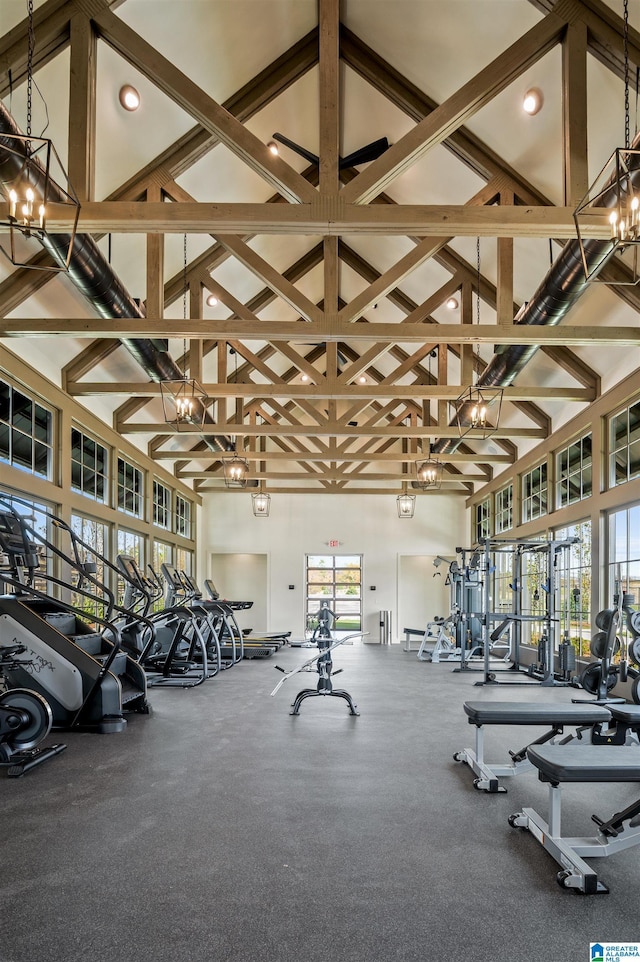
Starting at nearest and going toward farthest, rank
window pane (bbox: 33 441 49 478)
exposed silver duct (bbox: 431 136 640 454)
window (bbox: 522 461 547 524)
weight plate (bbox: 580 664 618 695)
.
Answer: exposed silver duct (bbox: 431 136 640 454), weight plate (bbox: 580 664 618 695), window pane (bbox: 33 441 49 478), window (bbox: 522 461 547 524)

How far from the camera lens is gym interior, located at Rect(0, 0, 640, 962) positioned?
303cm

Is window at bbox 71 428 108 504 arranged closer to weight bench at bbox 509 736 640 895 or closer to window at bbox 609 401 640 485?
window at bbox 609 401 640 485

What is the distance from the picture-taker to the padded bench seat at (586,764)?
313 cm

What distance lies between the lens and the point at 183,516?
17.2 m

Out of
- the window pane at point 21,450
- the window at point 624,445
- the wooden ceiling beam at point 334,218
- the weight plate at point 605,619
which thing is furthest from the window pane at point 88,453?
the window at point 624,445

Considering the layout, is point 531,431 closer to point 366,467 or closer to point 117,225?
point 366,467

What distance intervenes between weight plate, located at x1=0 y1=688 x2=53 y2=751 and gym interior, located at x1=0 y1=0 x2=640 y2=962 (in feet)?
0.07

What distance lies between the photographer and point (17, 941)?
8.20 ft

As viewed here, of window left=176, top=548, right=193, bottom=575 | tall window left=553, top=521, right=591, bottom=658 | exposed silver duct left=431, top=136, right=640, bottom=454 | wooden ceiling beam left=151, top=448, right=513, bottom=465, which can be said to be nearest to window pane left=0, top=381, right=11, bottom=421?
wooden ceiling beam left=151, top=448, right=513, bottom=465

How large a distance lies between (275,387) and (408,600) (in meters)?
10.2

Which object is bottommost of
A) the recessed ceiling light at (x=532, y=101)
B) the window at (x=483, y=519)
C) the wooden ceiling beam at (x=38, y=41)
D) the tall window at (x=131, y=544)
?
the tall window at (x=131, y=544)

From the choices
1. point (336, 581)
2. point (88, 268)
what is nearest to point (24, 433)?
point (88, 268)

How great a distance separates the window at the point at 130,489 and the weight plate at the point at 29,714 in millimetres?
7491

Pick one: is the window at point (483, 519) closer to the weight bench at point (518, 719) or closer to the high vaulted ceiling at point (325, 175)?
the high vaulted ceiling at point (325, 175)
